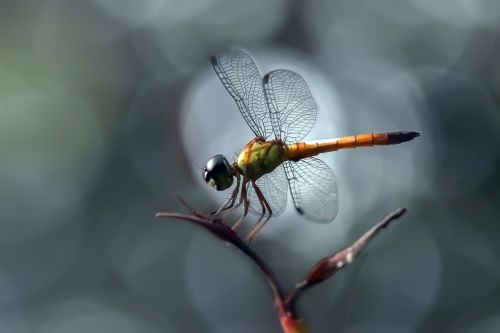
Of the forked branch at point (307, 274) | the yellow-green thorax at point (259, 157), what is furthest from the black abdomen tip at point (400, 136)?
the forked branch at point (307, 274)

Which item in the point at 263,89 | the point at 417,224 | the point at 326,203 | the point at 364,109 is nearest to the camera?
the point at 326,203

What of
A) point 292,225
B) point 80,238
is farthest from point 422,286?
point 80,238

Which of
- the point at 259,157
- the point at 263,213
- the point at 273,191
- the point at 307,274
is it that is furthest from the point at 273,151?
the point at 307,274

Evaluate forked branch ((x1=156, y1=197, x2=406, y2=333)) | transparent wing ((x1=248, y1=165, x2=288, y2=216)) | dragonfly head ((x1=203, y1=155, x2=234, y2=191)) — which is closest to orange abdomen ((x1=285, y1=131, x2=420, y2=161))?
transparent wing ((x1=248, y1=165, x2=288, y2=216))

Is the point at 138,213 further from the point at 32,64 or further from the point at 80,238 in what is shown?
the point at 32,64

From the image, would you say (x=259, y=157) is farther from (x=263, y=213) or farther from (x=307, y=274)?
(x=307, y=274)

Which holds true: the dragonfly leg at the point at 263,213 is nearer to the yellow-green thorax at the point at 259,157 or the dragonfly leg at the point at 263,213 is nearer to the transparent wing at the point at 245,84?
the yellow-green thorax at the point at 259,157

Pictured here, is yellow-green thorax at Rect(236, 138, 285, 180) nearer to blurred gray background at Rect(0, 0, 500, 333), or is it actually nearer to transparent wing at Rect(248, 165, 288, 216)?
transparent wing at Rect(248, 165, 288, 216)
